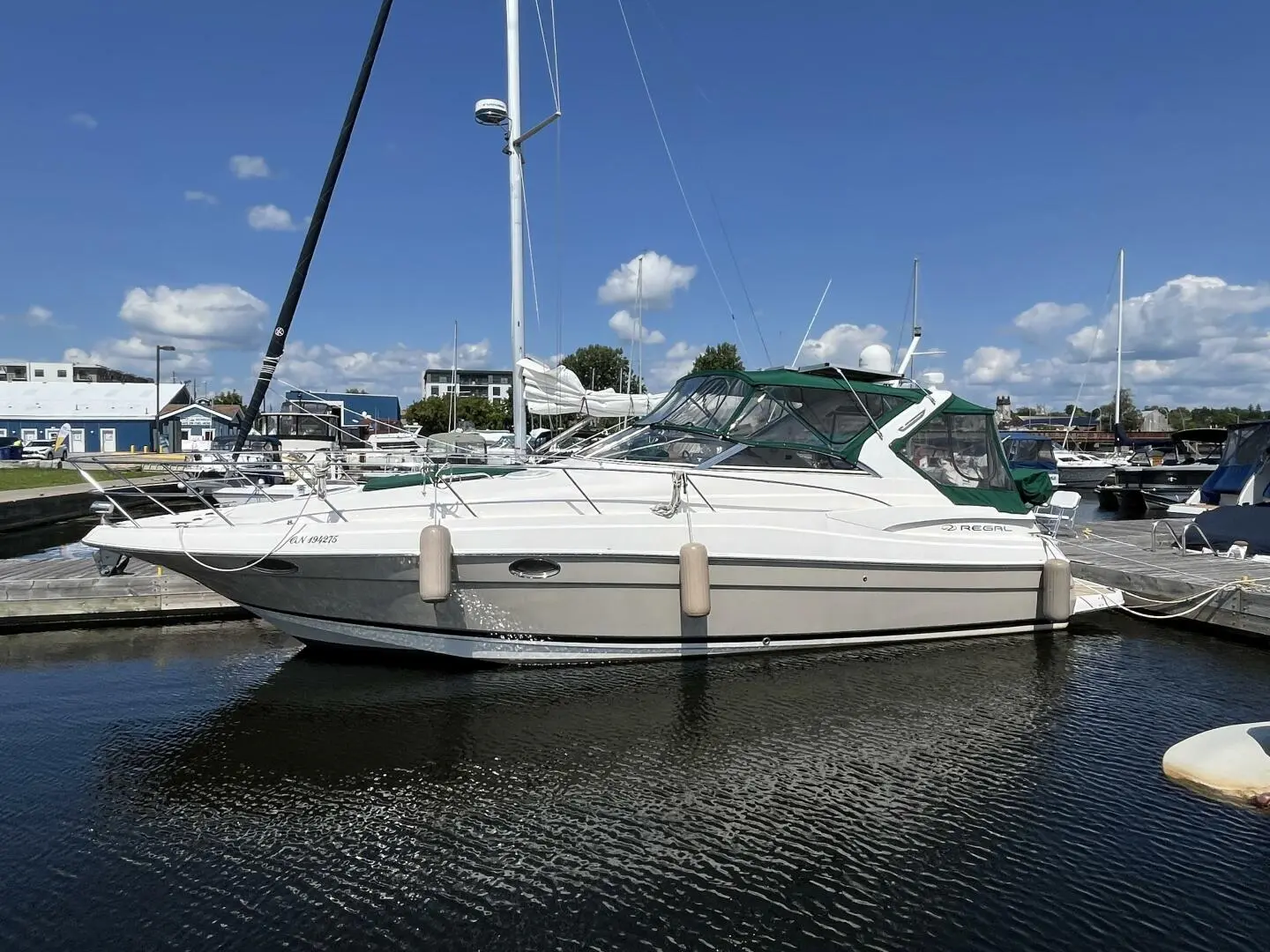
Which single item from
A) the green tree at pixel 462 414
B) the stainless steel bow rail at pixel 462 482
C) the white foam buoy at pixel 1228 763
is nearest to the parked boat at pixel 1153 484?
the stainless steel bow rail at pixel 462 482

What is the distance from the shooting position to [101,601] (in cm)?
860

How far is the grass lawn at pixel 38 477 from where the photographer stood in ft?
70.0

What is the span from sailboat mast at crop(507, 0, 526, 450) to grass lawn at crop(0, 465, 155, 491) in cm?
1419

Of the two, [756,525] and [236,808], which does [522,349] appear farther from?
[236,808]

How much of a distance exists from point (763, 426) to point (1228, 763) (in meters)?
4.47

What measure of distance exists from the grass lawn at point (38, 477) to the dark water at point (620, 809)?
1721 cm

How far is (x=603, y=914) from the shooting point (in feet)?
12.7

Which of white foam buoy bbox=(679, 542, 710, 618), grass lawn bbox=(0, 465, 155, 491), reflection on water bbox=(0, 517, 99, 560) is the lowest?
reflection on water bbox=(0, 517, 99, 560)

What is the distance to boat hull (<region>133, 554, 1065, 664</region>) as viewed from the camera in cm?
Result: 679

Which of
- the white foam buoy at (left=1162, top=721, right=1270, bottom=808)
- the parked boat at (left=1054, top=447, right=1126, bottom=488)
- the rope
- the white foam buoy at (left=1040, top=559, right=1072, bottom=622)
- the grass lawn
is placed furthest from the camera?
the parked boat at (left=1054, top=447, right=1126, bottom=488)

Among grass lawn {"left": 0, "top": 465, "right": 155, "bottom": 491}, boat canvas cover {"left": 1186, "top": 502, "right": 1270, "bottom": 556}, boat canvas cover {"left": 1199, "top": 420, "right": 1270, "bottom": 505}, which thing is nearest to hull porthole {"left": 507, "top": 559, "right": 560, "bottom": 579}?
boat canvas cover {"left": 1186, "top": 502, "right": 1270, "bottom": 556}

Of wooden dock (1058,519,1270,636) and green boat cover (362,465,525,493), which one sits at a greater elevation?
green boat cover (362,465,525,493)

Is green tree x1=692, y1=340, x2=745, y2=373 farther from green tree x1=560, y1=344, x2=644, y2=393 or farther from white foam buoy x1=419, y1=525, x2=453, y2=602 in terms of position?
white foam buoy x1=419, y1=525, x2=453, y2=602

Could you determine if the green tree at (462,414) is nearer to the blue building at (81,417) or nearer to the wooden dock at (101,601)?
the blue building at (81,417)
